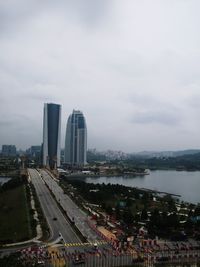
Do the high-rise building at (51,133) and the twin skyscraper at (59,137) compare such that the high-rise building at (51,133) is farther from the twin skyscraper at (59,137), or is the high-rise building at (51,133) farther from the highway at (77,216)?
the highway at (77,216)

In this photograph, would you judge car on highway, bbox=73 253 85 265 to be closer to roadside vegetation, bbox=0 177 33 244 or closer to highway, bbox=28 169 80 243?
highway, bbox=28 169 80 243

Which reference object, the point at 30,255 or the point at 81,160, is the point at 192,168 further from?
the point at 30,255

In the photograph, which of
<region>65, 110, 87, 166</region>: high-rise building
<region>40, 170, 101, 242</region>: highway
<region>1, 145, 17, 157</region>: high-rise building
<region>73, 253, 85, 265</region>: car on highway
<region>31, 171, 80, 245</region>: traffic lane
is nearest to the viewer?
<region>73, 253, 85, 265</region>: car on highway

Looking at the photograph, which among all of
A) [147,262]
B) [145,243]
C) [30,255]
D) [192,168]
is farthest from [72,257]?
[192,168]

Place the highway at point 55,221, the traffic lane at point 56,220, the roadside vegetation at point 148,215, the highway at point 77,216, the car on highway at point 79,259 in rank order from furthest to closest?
the roadside vegetation at point 148,215, the highway at point 77,216, the traffic lane at point 56,220, the highway at point 55,221, the car on highway at point 79,259

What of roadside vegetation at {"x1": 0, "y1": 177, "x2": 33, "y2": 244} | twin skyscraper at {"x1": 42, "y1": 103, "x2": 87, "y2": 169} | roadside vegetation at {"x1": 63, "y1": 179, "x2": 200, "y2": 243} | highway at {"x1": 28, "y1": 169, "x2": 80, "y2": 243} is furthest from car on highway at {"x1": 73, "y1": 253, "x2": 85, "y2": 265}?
twin skyscraper at {"x1": 42, "y1": 103, "x2": 87, "y2": 169}

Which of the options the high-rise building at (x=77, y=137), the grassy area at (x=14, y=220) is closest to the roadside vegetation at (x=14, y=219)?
the grassy area at (x=14, y=220)

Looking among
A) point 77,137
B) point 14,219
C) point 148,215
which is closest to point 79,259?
point 14,219
